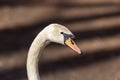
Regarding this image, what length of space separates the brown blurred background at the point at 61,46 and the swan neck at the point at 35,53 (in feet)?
1.68

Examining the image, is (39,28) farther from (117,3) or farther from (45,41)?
(45,41)

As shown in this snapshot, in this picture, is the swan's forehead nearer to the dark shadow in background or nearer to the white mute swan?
the white mute swan

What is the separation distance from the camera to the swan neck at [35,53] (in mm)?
1049

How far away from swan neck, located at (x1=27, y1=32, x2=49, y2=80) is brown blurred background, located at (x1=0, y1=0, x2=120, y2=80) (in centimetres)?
51

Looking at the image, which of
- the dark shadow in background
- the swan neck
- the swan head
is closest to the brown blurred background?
the dark shadow in background

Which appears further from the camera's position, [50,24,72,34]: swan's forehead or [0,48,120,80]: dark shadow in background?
[0,48,120,80]: dark shadow in background

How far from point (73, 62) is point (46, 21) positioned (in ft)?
0.70

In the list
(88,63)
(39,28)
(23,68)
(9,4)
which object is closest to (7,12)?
(9,4)

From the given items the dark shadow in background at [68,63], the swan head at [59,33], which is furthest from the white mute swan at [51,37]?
the dark shadow in background at [68,63]

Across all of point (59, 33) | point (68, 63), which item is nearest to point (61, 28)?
point (59, 33)

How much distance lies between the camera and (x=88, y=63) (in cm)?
177

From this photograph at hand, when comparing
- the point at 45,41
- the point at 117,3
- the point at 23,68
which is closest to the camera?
the point at 45,41

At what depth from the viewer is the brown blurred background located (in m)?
1.67

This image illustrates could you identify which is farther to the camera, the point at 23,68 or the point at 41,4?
the point at 41,4
